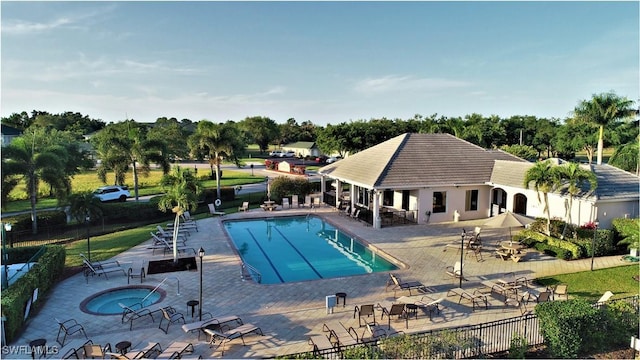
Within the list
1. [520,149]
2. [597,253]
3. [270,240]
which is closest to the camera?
[597,253]

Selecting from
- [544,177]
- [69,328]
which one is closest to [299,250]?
[69,328]

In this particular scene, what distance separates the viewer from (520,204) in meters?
27.2

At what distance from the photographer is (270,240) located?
24047mm

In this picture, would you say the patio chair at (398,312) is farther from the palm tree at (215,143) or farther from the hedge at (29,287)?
the palm tree at (215,143)

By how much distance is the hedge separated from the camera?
36.6ft

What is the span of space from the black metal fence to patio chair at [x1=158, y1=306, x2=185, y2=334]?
422cm

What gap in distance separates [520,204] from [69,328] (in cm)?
2564

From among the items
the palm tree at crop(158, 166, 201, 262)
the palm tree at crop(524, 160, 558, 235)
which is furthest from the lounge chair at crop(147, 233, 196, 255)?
the palm tree at crop(524, 160, 558, 235)

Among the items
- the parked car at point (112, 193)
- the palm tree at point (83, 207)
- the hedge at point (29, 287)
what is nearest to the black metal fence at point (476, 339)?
the hedge at point (29, 287)

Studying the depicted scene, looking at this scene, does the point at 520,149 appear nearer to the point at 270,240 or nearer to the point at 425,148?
the point at 425,148

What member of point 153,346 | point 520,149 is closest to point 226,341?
point 153,346

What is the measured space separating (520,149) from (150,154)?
39.6m

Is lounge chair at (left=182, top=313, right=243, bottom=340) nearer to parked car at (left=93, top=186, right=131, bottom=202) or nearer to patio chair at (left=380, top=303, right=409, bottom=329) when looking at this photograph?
patio chair at (left=380, top=303, right=409, bottom=329)

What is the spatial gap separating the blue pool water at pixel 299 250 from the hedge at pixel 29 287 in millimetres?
7687
